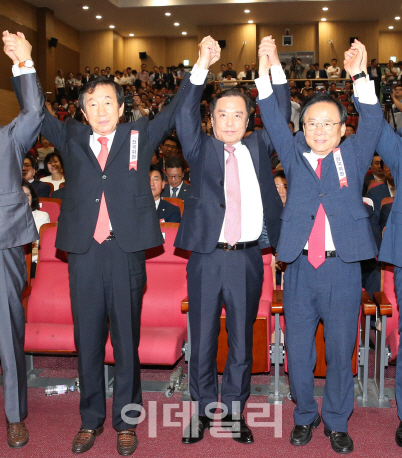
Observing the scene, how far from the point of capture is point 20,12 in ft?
45.6

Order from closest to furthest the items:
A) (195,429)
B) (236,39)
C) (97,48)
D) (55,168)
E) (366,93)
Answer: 1. (366,93)
2. (195,429)
3. (55,168)
4. (236,39)
5. (97,48)

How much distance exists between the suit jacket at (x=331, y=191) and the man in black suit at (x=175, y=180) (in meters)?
2.56

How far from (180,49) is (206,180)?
1767 centimetres

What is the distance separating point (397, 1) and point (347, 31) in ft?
7.53

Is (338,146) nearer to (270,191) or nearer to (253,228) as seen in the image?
(270,191)

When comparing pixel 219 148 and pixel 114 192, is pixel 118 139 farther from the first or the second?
pixel 219 148

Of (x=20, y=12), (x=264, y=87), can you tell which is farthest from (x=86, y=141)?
(x=20, y=12)

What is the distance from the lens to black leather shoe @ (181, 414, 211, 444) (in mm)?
2242

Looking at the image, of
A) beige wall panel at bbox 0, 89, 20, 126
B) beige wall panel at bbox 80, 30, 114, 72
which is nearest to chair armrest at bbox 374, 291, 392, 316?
beige wall panel at bbox 0, 89, 20, 126

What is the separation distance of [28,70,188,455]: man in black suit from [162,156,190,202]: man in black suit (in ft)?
8.19

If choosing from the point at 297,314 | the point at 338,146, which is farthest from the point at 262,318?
the point at 338,146

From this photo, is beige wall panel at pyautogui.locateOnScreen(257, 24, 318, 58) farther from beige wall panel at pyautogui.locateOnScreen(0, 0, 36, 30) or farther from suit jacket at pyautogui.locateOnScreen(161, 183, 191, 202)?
suit jacket at pyautogui.locateOnScreen(161, 183, 191, 202)

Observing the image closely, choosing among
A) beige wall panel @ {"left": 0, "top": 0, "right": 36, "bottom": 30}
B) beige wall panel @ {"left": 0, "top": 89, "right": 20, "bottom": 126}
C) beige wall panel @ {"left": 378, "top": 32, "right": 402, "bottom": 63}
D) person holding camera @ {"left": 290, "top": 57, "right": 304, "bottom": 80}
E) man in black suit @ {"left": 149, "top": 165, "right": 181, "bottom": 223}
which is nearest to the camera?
man in black suit @ {"left": 149, "top": 165, "right": 181, "bottom": 223}

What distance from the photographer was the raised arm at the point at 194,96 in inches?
81.6
